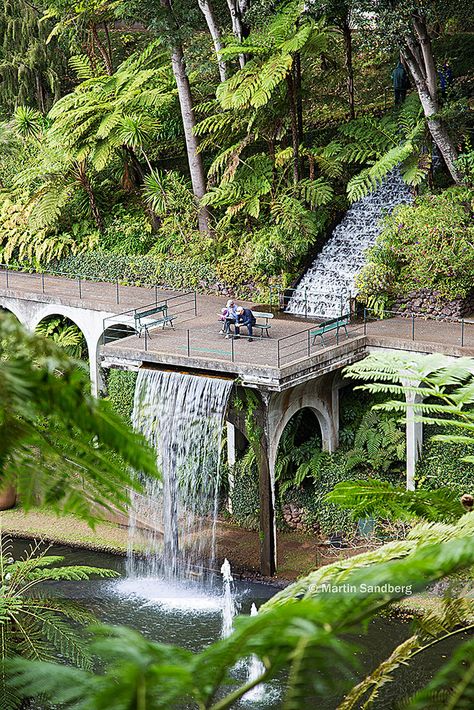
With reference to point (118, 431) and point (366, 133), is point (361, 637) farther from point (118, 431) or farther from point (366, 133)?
point (118, 431)

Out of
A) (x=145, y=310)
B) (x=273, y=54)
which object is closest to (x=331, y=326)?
(x=145, y=310)

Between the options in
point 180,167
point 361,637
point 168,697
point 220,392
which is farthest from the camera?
point 180,167

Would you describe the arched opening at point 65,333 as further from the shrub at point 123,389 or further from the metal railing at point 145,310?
the shrub at point 123,389

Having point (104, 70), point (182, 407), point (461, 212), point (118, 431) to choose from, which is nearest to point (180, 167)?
point (104, 70)

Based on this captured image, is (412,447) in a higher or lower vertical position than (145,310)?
lower

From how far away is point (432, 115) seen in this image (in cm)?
2033

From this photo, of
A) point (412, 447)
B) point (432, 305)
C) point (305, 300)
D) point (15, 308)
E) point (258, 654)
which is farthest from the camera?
point (15, 308)

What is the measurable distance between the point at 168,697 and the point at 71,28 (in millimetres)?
27936

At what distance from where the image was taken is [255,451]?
57.7 ft

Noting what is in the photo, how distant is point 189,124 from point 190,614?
11983mm

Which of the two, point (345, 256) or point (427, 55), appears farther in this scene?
point (345, 256)

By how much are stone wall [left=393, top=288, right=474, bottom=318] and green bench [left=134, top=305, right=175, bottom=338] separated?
4.13 metres

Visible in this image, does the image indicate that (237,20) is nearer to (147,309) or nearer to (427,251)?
(147,309)

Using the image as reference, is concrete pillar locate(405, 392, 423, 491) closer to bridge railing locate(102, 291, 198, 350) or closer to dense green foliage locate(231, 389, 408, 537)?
dense green foliage locate(231, 389, 408, 537)
